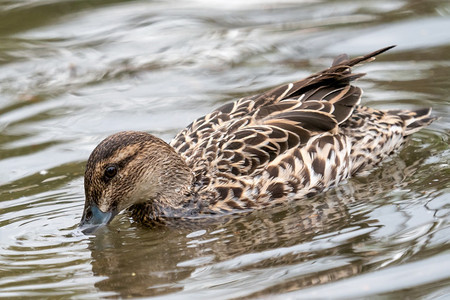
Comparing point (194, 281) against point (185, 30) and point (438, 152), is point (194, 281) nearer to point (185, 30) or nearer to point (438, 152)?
point (438, 152)

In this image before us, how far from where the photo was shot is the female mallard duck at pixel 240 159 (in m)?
9.30

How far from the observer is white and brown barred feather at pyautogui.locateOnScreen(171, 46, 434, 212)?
31.3 feet

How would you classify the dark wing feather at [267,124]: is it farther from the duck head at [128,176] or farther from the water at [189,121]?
the water at [189,121]

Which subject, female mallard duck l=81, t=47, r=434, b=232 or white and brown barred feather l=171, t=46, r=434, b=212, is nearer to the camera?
female mallard duck l=81, t=47, r=434, b=232

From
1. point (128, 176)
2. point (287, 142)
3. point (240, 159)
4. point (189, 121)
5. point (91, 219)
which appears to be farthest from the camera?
point (189, 121)

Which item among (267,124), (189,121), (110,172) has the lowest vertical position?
(189,121)

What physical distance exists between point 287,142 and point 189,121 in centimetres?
224

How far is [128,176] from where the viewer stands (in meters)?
9.38

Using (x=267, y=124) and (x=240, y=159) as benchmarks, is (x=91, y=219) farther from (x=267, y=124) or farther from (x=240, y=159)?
(x=267, y=124)

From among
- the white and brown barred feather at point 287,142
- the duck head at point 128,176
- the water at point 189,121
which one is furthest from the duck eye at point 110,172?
the white and brown barred feather at point 287,142

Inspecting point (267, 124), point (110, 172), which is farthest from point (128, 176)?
point (267, 124)

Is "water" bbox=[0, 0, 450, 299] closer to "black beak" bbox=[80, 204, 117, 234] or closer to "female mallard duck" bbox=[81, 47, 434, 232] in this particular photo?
"black beak" bbox=[80, 204, 117, 234]

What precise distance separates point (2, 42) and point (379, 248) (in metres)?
8.24

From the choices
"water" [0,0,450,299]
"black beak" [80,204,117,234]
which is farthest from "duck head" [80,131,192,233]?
"water" [0,0,450,299]
